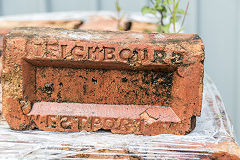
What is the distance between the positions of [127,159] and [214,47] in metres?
1.88

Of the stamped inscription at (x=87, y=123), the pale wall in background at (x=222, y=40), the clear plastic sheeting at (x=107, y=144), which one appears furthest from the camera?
the pale wall in background at (x=222, y=40)

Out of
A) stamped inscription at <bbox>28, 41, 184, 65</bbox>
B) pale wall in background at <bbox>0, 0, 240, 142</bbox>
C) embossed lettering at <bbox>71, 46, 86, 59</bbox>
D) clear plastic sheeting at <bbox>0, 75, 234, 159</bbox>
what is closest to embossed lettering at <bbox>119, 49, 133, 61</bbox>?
stamped inscription at <bbox>28, 41, 184, 65</bbox>

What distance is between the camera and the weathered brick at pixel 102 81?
99cm

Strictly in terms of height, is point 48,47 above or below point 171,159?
above

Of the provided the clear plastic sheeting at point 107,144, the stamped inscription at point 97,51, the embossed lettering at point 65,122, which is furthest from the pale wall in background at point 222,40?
the embossed lettering at point 65,122

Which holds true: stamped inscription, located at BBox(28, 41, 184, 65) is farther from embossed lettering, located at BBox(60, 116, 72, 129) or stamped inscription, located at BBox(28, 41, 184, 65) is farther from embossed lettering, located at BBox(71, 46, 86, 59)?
embossed lettering, located at BBox(60, 116, 72, 129)

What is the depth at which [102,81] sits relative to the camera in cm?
105

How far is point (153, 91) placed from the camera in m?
1.05

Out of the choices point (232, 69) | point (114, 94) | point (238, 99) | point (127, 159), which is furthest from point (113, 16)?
point (127, 159)

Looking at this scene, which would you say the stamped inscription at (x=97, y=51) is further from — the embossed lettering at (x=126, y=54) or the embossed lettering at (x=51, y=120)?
the embossed lettering at (x=51, y=120)

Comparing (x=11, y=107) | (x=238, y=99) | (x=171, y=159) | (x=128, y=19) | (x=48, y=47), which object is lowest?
(x=238, y=99)

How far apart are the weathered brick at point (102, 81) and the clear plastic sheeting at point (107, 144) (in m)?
0.03

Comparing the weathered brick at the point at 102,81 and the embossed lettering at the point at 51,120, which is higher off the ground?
the weathered brick at the point at 102,81

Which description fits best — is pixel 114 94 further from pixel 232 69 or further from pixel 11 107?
pixel 232 69
